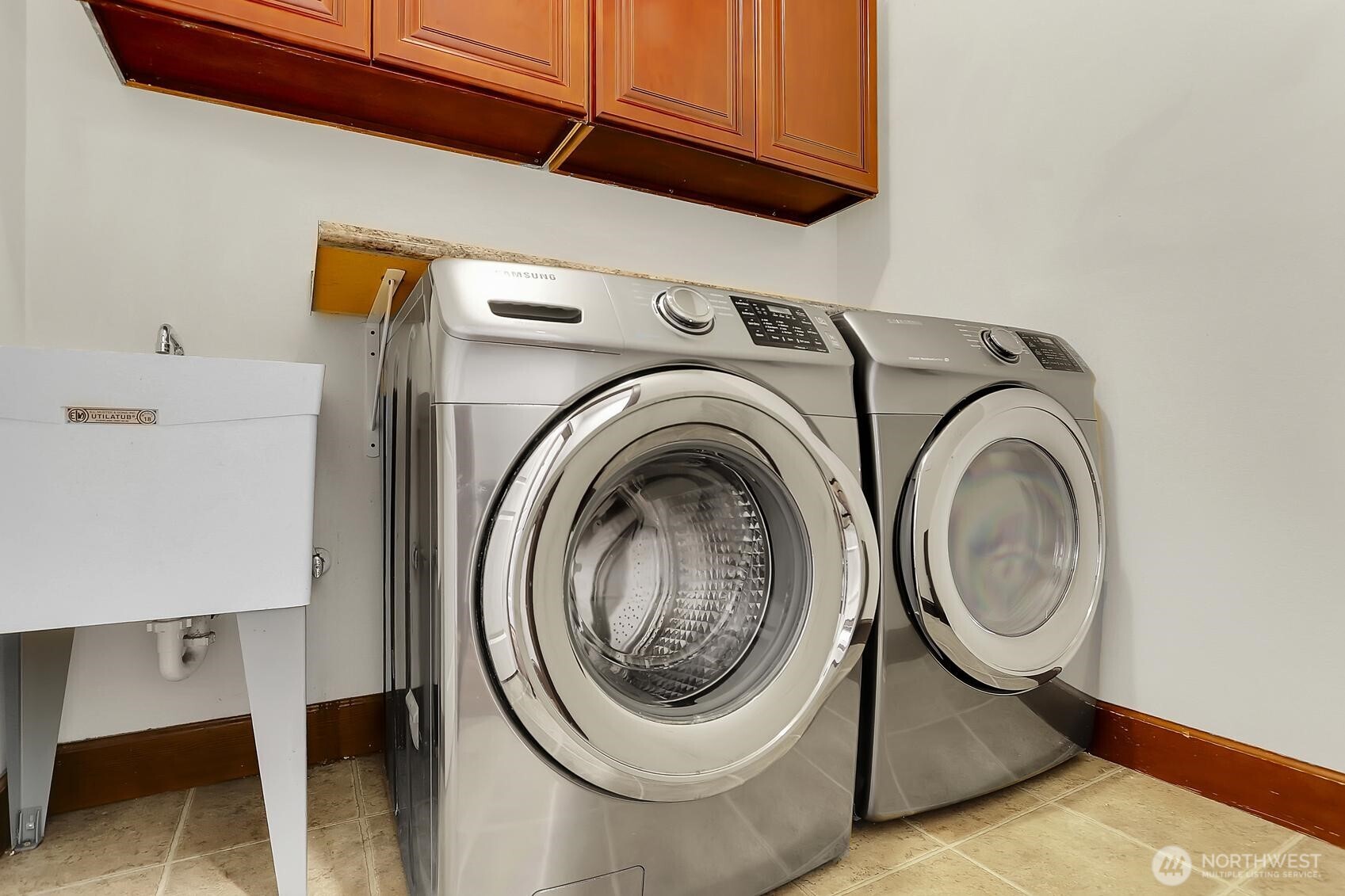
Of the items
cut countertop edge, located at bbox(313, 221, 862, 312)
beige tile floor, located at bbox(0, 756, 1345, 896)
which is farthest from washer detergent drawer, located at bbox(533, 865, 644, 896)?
cut countertop edge, located at bbox(313, 221, 862, 312)

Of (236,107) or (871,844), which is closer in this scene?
(871,844)

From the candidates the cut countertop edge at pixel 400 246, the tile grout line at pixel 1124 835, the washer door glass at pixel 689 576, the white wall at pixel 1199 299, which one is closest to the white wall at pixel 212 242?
the cut countertop edge at pixel 400 246

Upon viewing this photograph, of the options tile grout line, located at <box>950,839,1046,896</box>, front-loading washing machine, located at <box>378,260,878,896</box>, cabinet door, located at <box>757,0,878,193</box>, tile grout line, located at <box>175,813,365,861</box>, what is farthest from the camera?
cabinet door, located at <box>757,0,878,193</box>

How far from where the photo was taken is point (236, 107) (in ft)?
4.92

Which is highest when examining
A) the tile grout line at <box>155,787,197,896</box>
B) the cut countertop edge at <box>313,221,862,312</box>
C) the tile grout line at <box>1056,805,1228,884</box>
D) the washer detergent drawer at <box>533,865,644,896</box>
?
the cut countertop edge at <box>313,221,862,312</box>

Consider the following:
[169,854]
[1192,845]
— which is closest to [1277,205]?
[1192,845]

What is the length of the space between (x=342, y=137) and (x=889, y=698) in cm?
169

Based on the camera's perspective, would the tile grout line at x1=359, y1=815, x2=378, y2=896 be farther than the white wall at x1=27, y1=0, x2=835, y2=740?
No

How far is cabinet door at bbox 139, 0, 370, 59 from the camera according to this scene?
1216 millimetres

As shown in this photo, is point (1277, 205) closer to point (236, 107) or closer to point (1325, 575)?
point (1325, 575)

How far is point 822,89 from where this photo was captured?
6.31 ft

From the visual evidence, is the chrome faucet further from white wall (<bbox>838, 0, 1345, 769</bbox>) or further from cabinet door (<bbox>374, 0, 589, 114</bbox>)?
white wall (<bbox>838, 0, 1345, 769</bbox>)

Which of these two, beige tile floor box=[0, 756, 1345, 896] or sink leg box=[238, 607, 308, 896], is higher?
sink leg box=[238, 607, 308, 896]

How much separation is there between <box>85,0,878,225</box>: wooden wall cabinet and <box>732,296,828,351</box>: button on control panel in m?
0.79
